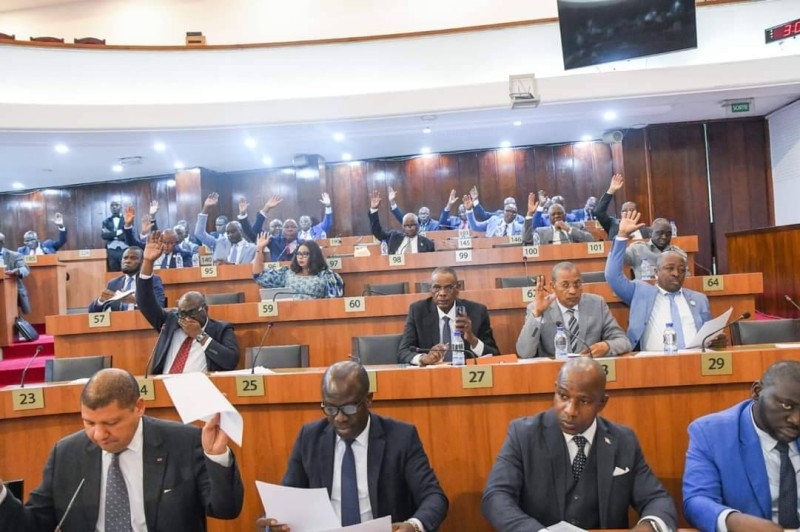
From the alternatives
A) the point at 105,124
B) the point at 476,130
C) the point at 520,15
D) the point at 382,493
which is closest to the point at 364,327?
the point at 382,493

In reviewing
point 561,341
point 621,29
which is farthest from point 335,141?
point 561,341

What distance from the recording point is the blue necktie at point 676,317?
3.33 metres

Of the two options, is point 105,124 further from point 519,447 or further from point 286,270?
point 519,447

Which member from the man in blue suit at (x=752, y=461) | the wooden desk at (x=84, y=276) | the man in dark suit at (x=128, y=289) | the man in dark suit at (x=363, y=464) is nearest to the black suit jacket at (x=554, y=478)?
the man in blue suit at (x=752, y=461)

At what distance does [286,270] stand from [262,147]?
4.35 metres

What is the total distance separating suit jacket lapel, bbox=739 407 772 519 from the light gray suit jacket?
1.35 meters

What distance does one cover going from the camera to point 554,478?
1729 millimetres

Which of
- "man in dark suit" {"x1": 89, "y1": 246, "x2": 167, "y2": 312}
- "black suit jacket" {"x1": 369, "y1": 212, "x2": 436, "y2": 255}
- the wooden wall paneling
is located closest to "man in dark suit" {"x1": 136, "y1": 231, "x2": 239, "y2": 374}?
"man in dark suit" {"x1": 89, "y1": 246, "x2": 167, "y2": 312}

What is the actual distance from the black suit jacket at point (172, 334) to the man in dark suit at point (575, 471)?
197 centimetres

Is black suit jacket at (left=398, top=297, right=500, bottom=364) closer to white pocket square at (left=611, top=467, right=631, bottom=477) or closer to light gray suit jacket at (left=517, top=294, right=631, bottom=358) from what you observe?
light gray suit jacket at (left=517, top=294, right=631, bottom=358)

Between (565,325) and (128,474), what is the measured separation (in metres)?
2.21

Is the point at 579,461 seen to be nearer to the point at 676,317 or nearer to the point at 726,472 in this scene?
the point at 726,472

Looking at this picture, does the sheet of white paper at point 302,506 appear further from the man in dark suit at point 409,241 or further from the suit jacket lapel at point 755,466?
the man in dark suit at point 409,241

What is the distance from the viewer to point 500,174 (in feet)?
34.3
